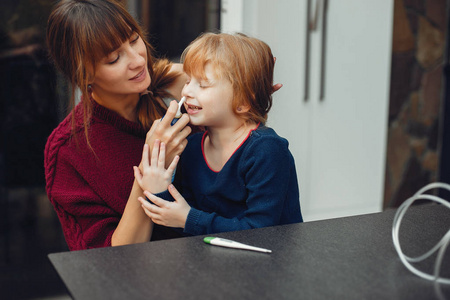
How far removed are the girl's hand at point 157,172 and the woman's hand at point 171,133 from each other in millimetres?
28

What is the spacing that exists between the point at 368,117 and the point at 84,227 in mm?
1516

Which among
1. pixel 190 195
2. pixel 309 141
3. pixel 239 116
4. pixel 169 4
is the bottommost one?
pixel 309 141

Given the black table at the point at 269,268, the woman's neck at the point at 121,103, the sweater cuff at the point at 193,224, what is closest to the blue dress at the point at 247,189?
the sweater cuff at the point at 193,224

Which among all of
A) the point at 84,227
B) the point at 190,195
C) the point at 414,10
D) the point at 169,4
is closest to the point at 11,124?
the point at 169,4

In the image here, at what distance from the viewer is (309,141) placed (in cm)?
228

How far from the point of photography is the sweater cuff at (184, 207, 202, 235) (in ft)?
3.40

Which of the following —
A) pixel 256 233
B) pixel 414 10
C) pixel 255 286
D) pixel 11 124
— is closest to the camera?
pixel 255 286

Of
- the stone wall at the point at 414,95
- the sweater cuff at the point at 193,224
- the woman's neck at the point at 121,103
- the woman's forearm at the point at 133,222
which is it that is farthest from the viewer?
the stone wall at the point at 414,95

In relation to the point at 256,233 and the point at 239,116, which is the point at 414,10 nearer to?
the point at 239,116

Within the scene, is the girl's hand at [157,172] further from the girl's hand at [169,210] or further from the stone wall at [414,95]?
the stone wall at [414,95]

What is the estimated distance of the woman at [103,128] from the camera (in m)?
1.15

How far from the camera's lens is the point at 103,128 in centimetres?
128

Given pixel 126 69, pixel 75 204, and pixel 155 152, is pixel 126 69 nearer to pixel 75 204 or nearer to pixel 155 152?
pixel 155 152

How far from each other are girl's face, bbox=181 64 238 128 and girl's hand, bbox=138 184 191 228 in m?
0.16
